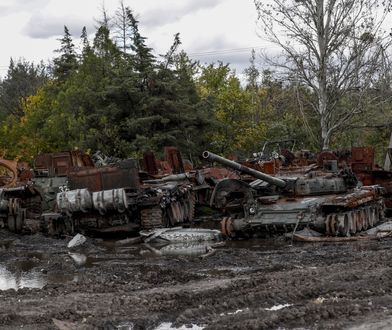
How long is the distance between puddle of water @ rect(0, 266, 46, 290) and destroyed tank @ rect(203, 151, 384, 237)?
4625mm

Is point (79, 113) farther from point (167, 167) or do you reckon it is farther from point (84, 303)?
point (84, 303)

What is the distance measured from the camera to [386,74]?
28.7 meters

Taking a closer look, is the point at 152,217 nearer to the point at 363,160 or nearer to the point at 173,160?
the point at 173,160

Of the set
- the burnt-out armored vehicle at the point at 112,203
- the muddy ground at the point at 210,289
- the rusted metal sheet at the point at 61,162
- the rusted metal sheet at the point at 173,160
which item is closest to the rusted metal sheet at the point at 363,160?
the rusted metal sheet at the point at 173,160

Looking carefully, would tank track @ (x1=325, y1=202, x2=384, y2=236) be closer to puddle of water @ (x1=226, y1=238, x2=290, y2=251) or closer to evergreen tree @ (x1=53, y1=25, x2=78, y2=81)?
puddle of water @ (x1=226, y1=238, x2=290, y2=251)

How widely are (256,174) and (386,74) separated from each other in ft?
50.8

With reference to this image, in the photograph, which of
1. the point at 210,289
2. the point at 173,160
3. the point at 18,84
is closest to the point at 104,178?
the point at 173,160

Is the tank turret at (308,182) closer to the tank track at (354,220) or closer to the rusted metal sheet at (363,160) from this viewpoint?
the tank track at (354,220)

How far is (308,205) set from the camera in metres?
14.2

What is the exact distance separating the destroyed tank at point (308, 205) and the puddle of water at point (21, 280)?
15.2ft

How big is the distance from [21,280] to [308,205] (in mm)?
6272

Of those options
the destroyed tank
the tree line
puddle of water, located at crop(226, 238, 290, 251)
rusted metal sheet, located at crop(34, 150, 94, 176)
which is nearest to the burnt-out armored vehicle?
rusted metal sheet, located at crop(34, 150, 94, 176)

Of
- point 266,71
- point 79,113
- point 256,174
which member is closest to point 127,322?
point 256,174

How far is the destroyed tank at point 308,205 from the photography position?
13.8m
